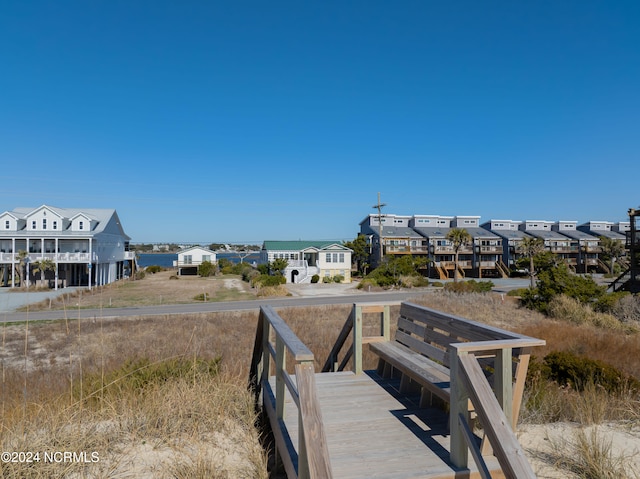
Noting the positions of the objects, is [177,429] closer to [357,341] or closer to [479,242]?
[357,341]

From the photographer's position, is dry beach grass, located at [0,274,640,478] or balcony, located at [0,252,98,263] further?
balcony, located at [0,252,98,263]

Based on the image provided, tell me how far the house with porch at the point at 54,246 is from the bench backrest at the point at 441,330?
128 ft

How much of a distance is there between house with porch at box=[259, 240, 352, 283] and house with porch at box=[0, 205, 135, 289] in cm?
1935

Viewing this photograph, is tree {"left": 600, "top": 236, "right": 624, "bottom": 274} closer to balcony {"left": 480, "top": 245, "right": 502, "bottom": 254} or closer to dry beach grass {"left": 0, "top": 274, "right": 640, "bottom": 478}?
balcony {"left": 480, "top": 245, "right": 502, "bottom": 254}

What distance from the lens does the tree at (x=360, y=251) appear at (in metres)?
52.6

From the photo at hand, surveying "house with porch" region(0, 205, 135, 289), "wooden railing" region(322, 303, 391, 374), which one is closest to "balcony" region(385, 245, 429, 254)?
"house with porch" region(0, 205, 135, 289)

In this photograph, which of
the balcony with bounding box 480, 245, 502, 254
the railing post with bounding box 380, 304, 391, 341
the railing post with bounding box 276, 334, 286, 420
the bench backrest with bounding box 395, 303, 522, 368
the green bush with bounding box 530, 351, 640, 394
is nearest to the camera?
the bench backrest with bounding box 395, 303, 522, 368

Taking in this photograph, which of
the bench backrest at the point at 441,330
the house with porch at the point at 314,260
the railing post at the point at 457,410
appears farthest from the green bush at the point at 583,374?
the house with porch at the point at 314,260

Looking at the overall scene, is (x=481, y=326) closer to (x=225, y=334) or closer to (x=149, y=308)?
(x=225, y=334)

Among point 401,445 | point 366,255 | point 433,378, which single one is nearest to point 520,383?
point 433,378

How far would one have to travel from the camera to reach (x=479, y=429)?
13.9ft

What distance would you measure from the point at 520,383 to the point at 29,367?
12.0 metres

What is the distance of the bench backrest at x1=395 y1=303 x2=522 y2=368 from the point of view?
143 inches

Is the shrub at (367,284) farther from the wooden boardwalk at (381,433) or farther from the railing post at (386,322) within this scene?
the wooden boardwalk at (381,433)
